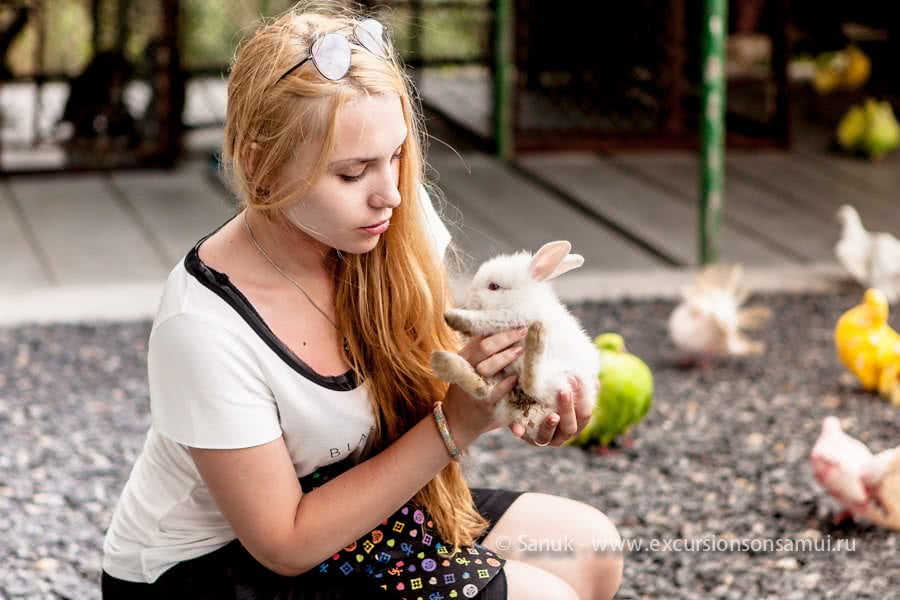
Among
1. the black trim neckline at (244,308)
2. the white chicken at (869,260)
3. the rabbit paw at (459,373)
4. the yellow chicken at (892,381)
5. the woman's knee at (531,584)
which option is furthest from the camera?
the white chicken at (869,260)

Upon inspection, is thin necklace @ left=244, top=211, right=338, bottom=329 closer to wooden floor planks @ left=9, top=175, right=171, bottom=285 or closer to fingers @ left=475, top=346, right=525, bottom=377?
fingers @ left=475, top=346, right=525, bottom=377

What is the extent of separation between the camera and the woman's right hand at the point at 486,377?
5.65 feet

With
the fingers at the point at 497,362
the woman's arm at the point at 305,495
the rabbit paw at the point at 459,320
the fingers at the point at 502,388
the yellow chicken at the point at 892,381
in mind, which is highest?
the rabbit paw at the point at 459,320

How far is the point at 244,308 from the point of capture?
177 centimetres

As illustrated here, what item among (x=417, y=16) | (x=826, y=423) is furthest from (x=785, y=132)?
(x=826, y=423)

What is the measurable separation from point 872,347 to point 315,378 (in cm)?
223

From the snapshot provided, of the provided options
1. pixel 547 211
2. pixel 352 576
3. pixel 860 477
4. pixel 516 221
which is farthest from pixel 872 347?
pixel 352 576

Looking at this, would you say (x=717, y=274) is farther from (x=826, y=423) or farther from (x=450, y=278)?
(x=450, y=278)

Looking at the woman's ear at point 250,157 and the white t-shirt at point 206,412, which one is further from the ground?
the woman's ear at point 250,157

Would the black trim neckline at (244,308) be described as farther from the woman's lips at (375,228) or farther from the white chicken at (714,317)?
the white chicken at (714,317)

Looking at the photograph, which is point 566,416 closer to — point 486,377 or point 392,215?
point 486,377

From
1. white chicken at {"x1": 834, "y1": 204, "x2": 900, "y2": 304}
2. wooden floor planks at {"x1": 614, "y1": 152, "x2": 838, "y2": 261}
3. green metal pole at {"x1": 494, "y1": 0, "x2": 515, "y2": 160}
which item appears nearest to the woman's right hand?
white chicken at {"x1": 834, "y1": 204, "x2": 900, "y2": 304}

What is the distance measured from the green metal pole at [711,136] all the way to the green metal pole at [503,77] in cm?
162

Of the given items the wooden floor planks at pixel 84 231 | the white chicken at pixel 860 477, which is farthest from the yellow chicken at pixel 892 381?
the wooden floor planks at pixel 84 231
